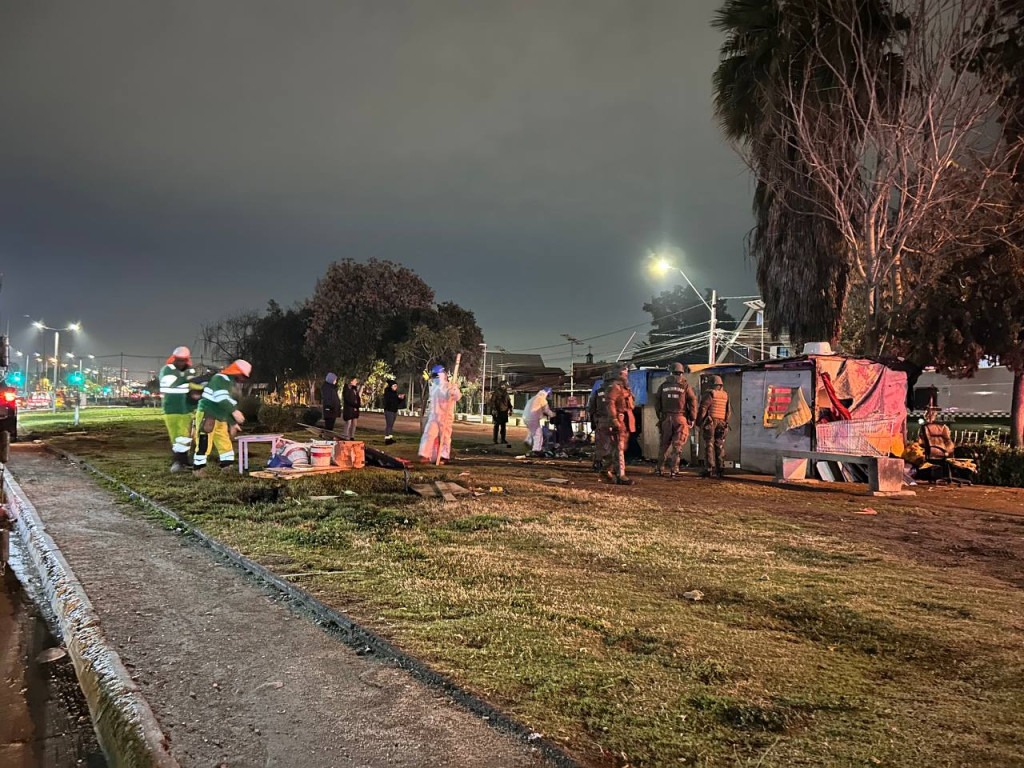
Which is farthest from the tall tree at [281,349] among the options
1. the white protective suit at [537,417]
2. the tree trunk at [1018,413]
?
the tree trunk at [1018,413]

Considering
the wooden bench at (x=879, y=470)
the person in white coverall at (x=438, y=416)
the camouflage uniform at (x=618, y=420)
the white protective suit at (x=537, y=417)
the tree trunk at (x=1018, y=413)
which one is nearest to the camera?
the wooden bench at (x=879, y=470)

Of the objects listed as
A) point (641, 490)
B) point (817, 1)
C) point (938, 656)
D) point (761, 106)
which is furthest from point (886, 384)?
point (938, 656)

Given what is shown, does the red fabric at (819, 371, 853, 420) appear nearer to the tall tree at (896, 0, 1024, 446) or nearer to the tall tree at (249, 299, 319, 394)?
the tall tree at (896, 0, 1024, 446)

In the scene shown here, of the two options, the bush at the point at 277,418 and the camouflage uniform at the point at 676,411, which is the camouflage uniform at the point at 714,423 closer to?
the camouflage uniform at the point at 676,411

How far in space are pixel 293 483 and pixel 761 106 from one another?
43.0 ft

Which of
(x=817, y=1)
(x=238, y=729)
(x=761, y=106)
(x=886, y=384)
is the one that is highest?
(x=817, y=1)

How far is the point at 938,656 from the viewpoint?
151 inches

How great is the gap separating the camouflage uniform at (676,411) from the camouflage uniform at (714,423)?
0.23 m

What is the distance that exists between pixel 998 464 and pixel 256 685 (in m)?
13.2

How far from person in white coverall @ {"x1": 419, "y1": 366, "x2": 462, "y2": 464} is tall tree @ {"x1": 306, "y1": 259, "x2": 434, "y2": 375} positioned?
101 feet

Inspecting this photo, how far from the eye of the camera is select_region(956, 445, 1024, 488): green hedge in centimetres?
1193

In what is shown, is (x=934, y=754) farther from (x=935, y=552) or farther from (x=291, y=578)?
(x=935, y=552)

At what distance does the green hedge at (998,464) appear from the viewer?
11.9m

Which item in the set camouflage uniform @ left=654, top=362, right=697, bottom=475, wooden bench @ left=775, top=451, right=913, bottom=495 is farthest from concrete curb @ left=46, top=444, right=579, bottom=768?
wooden bench @ left=775, top=451, right=913, bottom=495
